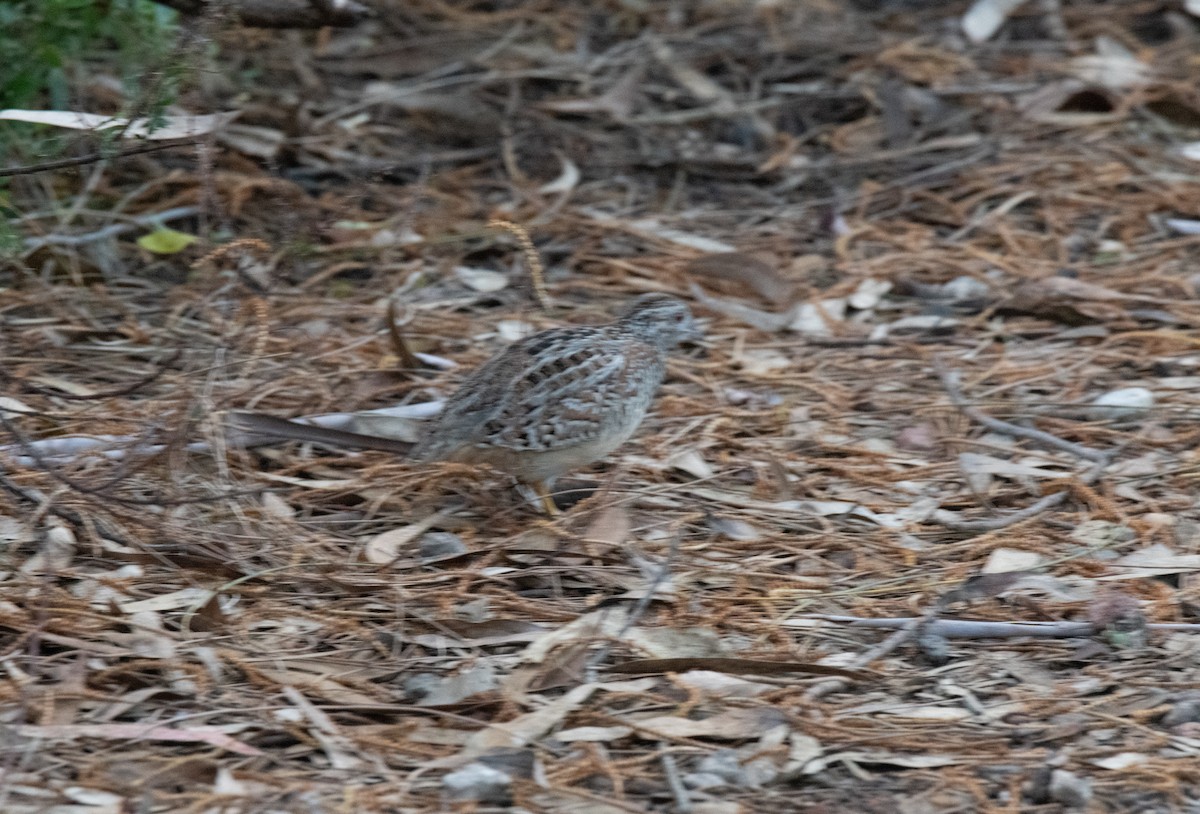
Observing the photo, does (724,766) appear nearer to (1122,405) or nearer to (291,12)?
(1122,405)

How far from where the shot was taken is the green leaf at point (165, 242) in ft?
21.4

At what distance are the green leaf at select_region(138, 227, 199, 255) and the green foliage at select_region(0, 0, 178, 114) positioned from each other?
61cm

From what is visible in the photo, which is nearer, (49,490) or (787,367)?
(49,490)

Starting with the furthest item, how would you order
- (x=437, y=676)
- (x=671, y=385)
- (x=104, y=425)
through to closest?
(x=671, y=385)
(x=104, y=425)
(x=437, y=676)

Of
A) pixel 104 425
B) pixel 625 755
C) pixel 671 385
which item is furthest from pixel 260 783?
pixel 671 385

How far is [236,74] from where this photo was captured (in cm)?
758

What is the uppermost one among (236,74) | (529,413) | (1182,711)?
(236,74)

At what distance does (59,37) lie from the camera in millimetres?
6129

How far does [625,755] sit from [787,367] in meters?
2.64

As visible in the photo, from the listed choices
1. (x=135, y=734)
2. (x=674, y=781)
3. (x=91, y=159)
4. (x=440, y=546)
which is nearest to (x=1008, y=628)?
(x=674, y=781)

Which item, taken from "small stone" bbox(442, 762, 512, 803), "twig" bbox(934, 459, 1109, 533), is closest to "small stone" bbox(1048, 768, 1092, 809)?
"small stone" bbox(442, 762, 512, 803)

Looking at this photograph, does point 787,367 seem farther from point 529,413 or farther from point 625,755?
point 625,755

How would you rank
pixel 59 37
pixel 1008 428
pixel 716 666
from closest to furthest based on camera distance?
pixel 716 666
pixel 1008 428
pixel 59 37

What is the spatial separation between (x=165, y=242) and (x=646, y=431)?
2280mm
